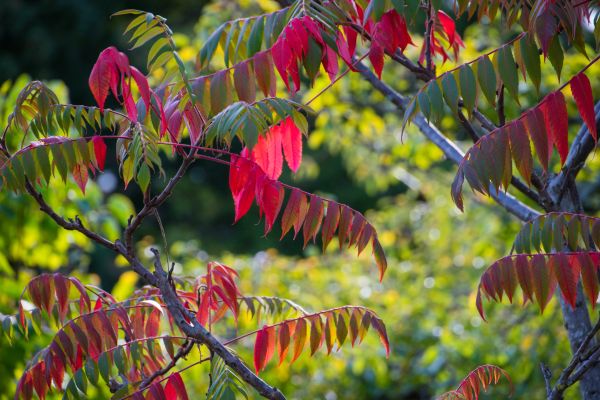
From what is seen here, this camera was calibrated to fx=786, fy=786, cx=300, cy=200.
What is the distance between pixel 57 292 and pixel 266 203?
66 cm

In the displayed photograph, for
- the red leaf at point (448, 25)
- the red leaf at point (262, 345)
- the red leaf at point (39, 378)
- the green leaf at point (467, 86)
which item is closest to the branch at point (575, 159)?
the red leaf at point (448, 25)

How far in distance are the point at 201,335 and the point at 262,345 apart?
29 centimetres

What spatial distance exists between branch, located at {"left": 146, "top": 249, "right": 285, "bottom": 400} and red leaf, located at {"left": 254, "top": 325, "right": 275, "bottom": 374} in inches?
8.1

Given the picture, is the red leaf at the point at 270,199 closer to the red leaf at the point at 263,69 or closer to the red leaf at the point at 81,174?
the red leaf at the point at 263,69

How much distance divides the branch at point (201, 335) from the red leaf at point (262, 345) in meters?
0.21

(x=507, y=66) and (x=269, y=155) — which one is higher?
(x=507, y=66)

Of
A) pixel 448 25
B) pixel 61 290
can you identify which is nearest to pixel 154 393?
pixel 61 290

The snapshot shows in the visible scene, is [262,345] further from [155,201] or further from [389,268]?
[389,268]

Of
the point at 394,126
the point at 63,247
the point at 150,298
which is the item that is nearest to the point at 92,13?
the point at 394,126

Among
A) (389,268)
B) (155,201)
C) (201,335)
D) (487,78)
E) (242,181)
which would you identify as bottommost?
(201,335)

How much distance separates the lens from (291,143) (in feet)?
6.22

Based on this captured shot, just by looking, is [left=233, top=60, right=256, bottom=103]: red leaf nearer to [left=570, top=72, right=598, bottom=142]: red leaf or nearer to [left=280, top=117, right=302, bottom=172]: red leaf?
[left=280, top=117, right=302, bottom=172]: red leaf

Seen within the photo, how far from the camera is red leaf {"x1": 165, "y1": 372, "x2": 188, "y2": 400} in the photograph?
72.3 inches

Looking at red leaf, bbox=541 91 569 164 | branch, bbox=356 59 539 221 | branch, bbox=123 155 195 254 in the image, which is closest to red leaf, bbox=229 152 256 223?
branch, bbox=123 155 195 254
